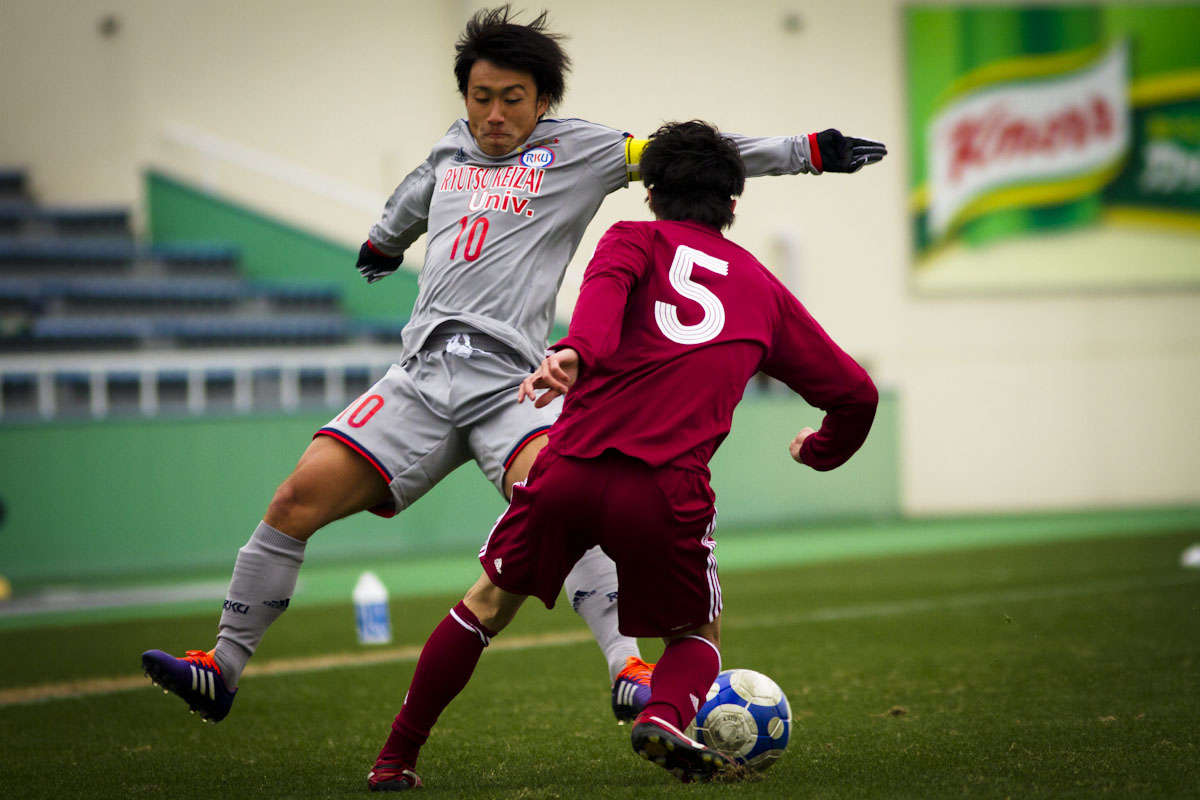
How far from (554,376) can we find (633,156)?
131 cm

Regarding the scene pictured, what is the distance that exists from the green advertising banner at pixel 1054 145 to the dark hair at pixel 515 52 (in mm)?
17063

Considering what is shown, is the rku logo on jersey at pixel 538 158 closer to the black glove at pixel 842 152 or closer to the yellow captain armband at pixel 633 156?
the yellow captain armband at pixel 633 156

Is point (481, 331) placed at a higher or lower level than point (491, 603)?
higher

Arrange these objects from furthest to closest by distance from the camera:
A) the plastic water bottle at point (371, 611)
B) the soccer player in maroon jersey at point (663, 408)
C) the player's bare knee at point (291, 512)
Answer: the plastic water bottle at point (371, 611)
the player's bare knee at point (291, 512)
the soccer player in maroon jersey at point (663, 408)

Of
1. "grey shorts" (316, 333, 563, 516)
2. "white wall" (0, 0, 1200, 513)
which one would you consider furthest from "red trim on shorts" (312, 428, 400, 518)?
"white wall" (0, 0, 1200, 513)

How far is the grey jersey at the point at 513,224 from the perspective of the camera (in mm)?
4031

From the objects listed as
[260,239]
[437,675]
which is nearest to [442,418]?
[437,675]

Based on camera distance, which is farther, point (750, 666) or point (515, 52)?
point (750, 666)

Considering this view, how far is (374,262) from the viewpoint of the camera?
4.54 meters

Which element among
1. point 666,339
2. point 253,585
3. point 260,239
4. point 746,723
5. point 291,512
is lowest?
point 746,723

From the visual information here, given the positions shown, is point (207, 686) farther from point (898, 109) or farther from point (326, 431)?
point (898, 109)

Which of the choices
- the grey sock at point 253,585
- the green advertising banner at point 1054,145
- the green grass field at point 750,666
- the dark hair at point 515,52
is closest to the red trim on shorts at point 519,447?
the grey sock at point 253,585

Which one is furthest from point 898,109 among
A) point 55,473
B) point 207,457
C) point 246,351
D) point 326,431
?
point 326,431

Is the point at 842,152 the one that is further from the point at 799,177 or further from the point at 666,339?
the point at 799,177
